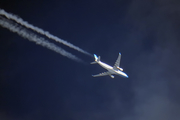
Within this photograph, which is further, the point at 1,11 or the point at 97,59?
the point at 97,59

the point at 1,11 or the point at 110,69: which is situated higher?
the point at 1,11

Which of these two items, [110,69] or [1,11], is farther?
[110,69]

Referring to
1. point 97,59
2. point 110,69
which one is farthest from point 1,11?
point 110,69

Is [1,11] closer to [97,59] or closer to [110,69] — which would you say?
[97,59]
